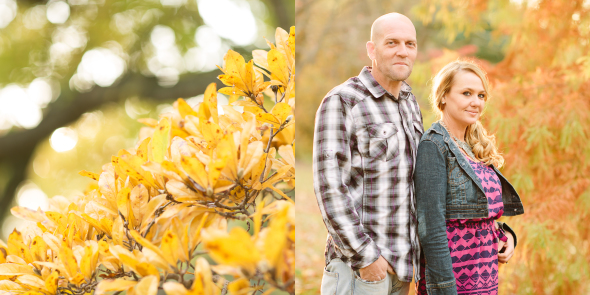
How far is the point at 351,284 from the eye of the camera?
3.81 feet

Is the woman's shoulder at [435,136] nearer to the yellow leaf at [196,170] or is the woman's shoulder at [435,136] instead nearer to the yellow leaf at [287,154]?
the yellow leaf at [287,154]

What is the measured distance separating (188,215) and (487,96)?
1.15 metres

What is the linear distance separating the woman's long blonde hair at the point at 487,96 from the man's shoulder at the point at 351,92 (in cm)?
32

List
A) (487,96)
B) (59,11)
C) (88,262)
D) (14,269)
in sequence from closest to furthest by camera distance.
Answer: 1. (88,262)
2. (14,269)
3. (487,96)
4. (59,11)

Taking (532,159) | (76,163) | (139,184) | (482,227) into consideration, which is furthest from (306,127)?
(139,184)

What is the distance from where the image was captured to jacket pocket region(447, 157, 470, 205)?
119cm

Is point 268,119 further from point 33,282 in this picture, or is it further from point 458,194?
point 458,194

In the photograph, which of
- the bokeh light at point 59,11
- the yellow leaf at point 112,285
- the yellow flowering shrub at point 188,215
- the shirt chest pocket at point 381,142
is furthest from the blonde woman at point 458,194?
the bokeh light at point 59,11

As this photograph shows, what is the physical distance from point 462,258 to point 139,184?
992mm

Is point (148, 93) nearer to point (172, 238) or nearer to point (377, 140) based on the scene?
point (377, 140)

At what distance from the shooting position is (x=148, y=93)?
3633 mm

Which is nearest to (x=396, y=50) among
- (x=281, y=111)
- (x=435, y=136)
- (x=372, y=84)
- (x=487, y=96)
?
(x=372, y=84)

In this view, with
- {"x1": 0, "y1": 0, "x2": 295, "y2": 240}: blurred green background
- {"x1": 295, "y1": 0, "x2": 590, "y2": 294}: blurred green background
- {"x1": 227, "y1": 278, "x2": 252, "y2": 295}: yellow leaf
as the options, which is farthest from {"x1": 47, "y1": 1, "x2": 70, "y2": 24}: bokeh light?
{"x1": 227, "y1": 278, "x2": 252, "y2": 295}: yellow leaf

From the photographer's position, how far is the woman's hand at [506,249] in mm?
1363
